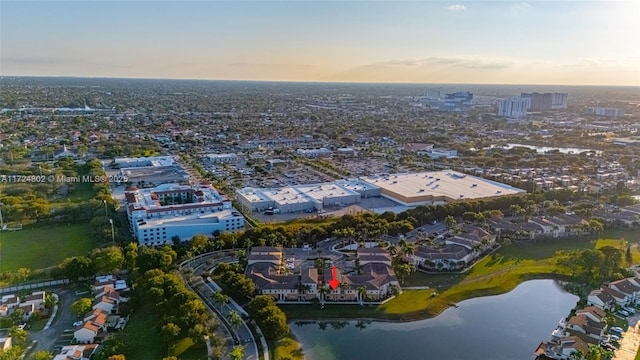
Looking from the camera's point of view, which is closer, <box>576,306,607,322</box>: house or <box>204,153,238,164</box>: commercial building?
<box>576,306,607,322</box>: house

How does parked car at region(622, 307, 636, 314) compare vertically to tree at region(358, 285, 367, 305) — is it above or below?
below

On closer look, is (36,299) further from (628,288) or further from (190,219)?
(628,288)

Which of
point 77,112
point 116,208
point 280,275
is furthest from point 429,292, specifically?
point 77,112

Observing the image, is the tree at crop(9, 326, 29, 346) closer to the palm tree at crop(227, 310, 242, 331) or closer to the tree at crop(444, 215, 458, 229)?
the palm tree at crop(227, 310, 242, 331)

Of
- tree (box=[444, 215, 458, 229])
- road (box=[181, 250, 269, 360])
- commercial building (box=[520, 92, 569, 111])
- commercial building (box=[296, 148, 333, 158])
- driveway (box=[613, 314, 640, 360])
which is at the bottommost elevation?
driveway (box=[613, 314, 640, 360])

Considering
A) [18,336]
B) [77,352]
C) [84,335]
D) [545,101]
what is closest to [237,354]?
[77,352]

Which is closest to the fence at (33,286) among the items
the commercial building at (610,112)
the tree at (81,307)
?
the tree at (81,307)

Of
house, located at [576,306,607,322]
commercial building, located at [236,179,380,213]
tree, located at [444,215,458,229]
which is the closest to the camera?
house, located at [576,306,607,322]

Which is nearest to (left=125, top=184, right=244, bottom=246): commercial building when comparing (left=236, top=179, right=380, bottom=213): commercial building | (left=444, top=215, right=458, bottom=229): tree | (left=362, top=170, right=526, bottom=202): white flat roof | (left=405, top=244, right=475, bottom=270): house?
(left=236, top=179, right=380, bottom=213): commercial building
